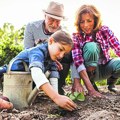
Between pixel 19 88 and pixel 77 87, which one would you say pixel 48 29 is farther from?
pixel 19 88

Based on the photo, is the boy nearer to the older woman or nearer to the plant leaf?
the plant leaf

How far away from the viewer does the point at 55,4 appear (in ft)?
13.4

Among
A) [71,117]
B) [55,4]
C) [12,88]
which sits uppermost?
[55,4]

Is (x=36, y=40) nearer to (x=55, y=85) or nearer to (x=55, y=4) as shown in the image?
(x=55, y=4)

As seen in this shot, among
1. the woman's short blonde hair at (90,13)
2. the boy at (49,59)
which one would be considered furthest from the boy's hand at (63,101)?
the woman's short blonde hair at (90,13)

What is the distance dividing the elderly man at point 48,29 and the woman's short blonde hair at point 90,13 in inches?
8.0

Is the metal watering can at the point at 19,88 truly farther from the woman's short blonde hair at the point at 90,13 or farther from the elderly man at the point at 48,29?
the woman's short blonde hair at the point at 90,13

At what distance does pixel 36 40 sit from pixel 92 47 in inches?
25.9

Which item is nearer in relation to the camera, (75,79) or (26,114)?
(26,114)

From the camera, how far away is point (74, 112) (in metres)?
3.02

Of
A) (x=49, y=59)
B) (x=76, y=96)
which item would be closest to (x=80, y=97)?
(x=76, y=96)

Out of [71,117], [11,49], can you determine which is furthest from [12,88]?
[11,49]

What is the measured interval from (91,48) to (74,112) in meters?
1.08

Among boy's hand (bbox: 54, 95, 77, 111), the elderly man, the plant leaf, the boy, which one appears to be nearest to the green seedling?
the plant leaf
